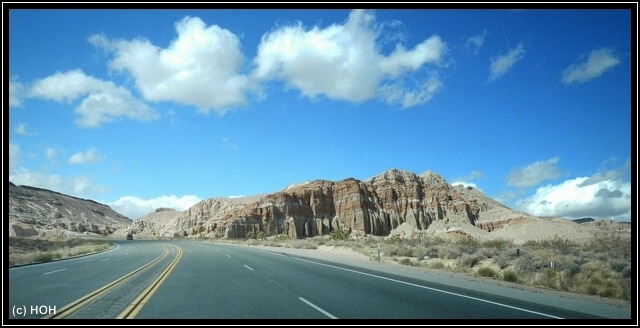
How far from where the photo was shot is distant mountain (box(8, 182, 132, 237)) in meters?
66.7

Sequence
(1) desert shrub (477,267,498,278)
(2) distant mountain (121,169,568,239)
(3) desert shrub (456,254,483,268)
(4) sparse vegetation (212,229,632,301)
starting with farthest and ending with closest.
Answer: (2) distant mountain (121,169,568,239) < (3) desert shrub (456,254,483,268) < (1) desert shrub (477,267,498,278) < (4) sparse vegetation (212,229,632,301)

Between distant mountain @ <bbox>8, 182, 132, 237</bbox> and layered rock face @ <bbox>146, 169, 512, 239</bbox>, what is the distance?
31.6 meters

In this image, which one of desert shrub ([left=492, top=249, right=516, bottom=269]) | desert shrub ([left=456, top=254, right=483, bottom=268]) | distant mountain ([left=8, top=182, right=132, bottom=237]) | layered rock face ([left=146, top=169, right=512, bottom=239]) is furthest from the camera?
layered rock face ([left=146, top=169, right=512, bottom=239])

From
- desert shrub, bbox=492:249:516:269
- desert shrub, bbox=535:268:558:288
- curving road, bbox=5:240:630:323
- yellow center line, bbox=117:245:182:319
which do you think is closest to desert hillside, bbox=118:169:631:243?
desert shrub, bbox=492:249:516:269

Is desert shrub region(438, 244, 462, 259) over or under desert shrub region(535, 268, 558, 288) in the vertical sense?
under

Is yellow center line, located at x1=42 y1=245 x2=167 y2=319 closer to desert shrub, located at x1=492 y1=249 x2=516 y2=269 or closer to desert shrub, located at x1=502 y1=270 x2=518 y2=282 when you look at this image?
desert shrub, located at x1=502 y1=270 x2=518 y2=282

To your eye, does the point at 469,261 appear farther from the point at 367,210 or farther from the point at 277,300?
the point at 367,210

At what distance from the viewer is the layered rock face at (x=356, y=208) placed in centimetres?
11556

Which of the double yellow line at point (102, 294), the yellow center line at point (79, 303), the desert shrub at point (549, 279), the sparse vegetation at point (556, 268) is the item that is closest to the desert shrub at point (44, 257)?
the double yellow line at point (102, 294)

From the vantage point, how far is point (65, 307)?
9891mm

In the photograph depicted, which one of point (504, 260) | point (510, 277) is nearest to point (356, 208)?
point (504, 260)

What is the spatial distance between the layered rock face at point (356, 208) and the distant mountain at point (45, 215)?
31622 millimetres

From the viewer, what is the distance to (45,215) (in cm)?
8325

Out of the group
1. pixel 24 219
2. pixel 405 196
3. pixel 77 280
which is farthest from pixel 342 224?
pixel 77 280
